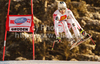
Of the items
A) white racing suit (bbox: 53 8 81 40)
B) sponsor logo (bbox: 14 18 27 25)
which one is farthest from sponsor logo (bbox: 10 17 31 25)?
white racing suit (bbox: 53 8 81 40)

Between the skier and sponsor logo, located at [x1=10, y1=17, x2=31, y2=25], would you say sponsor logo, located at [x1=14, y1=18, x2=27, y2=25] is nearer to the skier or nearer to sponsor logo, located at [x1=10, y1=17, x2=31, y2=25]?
sponsor logo, located at [x1=10, y1=17, x2=31, y2=25]

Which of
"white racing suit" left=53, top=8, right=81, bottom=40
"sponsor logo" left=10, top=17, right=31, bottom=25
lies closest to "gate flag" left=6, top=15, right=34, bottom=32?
"sponsor logo" left=10, top=17, right=31, bottom=25

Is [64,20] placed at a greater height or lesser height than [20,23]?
greater

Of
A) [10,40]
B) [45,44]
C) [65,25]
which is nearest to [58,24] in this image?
[65,25]

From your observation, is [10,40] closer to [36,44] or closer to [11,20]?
[36,44]

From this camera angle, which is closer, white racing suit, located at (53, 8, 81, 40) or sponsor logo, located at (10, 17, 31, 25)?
white racing suit, located at (53, 8, 81, 40)

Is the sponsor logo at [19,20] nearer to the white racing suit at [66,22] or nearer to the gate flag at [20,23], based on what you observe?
the gate flag at [20,23]

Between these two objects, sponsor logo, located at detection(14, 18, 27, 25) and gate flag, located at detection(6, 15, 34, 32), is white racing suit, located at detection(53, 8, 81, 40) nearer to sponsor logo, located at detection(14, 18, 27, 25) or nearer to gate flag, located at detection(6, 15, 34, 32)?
gate flag, located at detection(6, 15, 34, 32)

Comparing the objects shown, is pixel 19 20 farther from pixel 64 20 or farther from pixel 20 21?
pixel 64 20

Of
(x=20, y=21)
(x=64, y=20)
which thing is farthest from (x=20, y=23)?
(x=64, y=20)

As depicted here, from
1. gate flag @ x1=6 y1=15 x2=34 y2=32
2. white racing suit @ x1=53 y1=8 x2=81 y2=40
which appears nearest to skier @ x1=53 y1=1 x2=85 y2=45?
white racing suit @ x1=53 y1=8 x2=81 y2=40

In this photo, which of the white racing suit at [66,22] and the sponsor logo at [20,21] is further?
the sponsor logo at [20,21]

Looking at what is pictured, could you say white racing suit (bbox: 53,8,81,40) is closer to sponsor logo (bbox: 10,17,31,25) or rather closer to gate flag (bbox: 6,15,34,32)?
gate flag (bbox: 6,15,34,32)

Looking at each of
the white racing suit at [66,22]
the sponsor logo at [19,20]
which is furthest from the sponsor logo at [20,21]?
the white racing suit at [66,22]
